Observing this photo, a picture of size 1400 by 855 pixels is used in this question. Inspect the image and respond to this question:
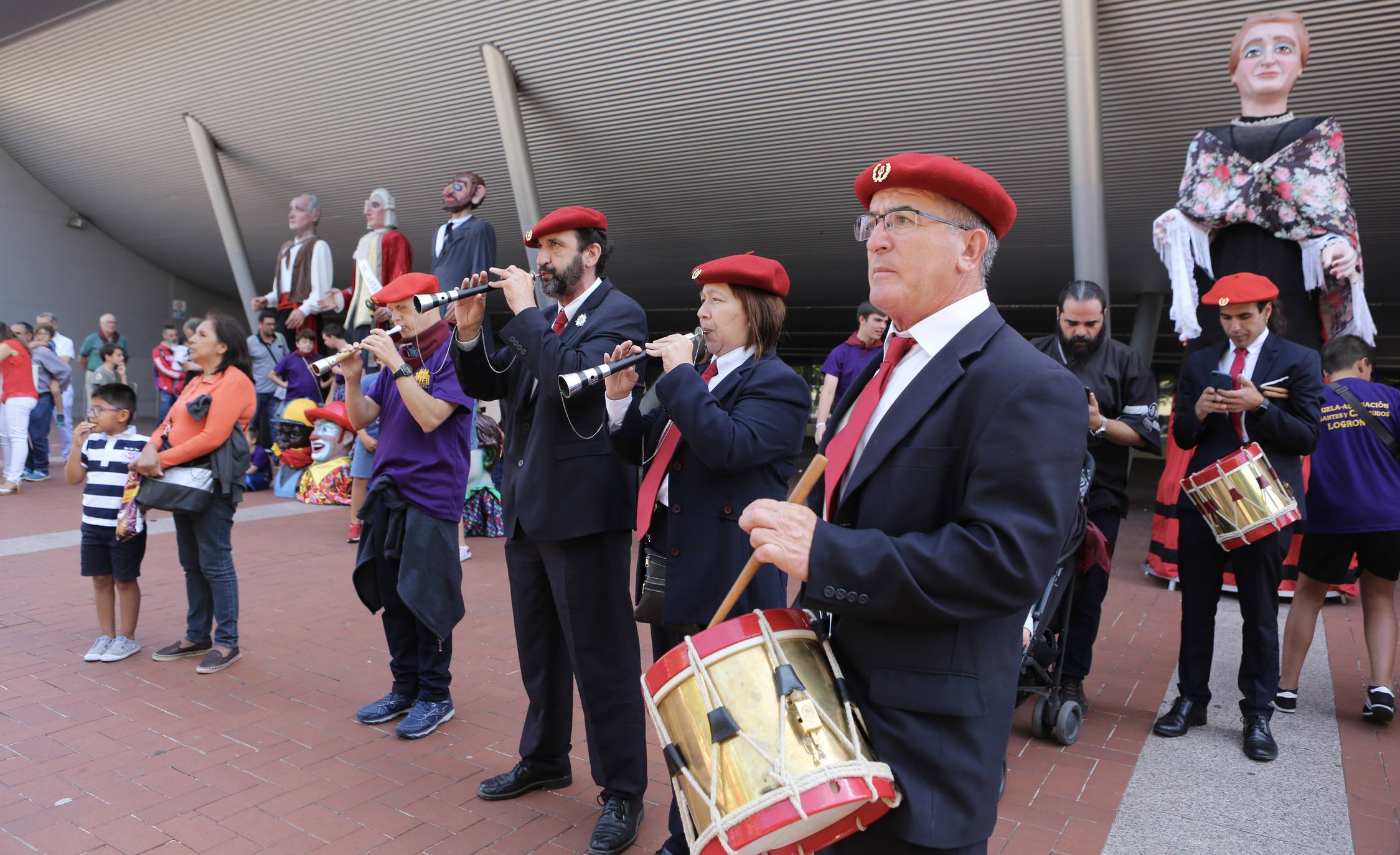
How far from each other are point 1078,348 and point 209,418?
4500 millimetres

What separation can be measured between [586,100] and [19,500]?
7.62 metres

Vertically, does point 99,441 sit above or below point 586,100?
below

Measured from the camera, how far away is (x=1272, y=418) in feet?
13.3

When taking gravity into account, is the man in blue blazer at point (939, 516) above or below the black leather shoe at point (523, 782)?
above

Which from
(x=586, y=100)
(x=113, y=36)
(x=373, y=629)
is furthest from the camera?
(x=113, y=36)

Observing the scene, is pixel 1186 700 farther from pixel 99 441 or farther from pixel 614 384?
pixel 99 441

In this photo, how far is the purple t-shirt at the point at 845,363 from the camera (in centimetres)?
737

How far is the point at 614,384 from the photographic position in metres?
3.14

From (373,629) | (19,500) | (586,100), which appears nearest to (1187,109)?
(586,100)

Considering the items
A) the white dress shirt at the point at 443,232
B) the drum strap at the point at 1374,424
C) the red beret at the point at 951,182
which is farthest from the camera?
the white dress shirt at the point at 443,232

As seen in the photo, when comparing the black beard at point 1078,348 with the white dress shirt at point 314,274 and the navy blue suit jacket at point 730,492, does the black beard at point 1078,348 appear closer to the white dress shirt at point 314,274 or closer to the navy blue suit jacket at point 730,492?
the navy blue suit jacket at point 730,492

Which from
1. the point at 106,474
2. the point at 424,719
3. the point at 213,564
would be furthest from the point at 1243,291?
the point at 106,474

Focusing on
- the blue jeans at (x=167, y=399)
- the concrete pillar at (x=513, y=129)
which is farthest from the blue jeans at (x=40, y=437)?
the concrete pillar at (x=513, y=129)

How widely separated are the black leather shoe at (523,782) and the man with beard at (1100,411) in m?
2.43
